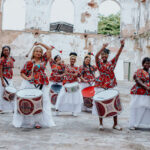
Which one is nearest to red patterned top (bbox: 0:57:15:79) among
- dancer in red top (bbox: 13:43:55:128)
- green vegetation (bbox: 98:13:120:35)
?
dancer in red top (bbox: 13:43:55:128)

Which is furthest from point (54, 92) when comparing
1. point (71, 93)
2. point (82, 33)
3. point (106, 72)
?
point (82, 33)

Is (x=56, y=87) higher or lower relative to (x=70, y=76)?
lower

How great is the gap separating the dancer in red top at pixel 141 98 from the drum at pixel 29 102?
5.86ft

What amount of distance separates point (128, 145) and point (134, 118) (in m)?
1.29

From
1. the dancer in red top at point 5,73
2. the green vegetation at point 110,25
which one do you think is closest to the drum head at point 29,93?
the dancer in red top at point 5,73

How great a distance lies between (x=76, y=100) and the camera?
652 centimetres

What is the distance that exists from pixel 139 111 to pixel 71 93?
2078 mm

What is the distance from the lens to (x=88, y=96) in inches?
261

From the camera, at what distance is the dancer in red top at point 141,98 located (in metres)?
4.79

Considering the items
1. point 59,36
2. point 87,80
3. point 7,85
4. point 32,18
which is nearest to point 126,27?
point 59,36

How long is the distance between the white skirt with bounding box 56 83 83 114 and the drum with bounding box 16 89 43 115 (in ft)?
6.62

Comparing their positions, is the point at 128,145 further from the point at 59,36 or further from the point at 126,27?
the point at 126,27

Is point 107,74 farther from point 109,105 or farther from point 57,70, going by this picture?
point 57,70

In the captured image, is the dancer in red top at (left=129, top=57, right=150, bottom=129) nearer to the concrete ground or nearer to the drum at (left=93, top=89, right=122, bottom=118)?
the concrete ground
